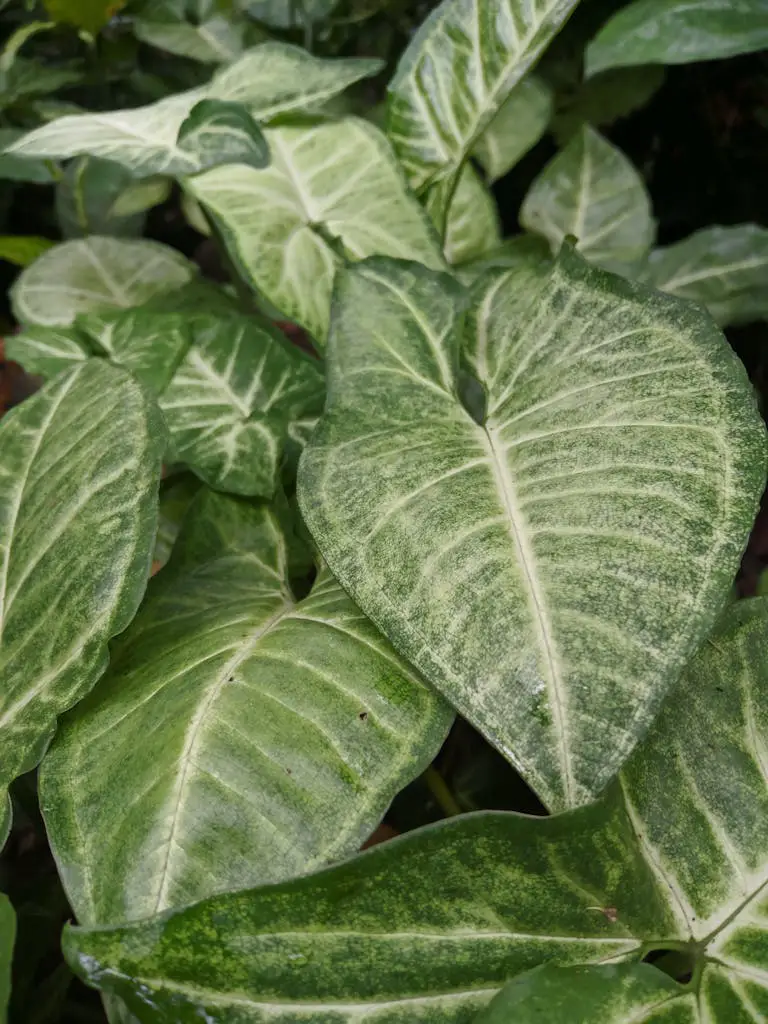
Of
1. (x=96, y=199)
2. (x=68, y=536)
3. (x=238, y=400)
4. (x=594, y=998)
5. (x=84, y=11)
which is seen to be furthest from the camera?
(x=96, y=199)

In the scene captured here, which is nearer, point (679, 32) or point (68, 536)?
point (68, 536)

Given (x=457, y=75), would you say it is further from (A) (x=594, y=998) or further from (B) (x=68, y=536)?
(A) (x=594, y=998)

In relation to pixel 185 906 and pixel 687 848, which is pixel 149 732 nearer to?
pixel 185 906

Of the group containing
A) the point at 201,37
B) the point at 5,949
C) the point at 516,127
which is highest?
the point at 201,37

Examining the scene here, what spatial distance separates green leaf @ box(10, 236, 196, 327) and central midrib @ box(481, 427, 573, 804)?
0.95m

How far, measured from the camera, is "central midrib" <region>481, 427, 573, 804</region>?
0.48 m

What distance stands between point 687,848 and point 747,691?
119mm

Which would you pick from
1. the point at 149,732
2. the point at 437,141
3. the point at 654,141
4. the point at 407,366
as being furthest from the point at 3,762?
the point at 654,141

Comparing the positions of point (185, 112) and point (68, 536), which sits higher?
point (185, 112)

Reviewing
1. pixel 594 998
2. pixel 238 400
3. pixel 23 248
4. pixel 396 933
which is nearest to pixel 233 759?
pixel 396 933

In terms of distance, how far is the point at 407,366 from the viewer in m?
0.80

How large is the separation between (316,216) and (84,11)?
89cm

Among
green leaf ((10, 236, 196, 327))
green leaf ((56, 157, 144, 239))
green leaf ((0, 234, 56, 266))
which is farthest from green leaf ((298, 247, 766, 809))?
green leaf ((56, 157, 144, 239))

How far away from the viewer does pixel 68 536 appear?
0.69 m
